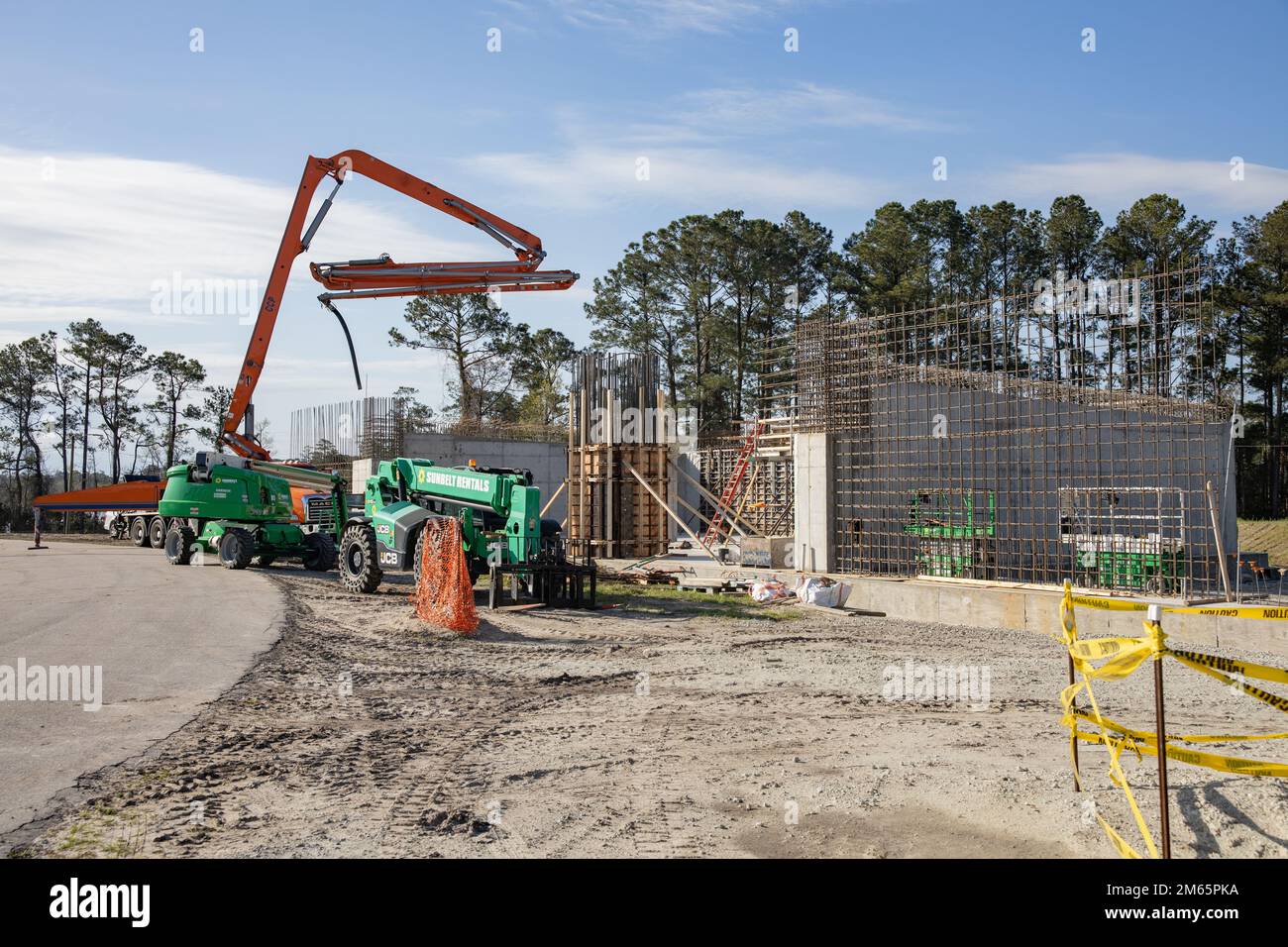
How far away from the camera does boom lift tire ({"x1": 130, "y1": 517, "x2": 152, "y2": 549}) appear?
Result: 102ft

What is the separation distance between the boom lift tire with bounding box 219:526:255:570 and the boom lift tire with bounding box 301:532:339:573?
0.92 meters

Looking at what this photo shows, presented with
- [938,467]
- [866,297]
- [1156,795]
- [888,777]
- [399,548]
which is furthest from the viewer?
[866,297]

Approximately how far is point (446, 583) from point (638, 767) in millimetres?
7333

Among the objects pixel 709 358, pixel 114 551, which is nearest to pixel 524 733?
pixel 114 551

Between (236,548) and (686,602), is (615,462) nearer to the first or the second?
(686,602)

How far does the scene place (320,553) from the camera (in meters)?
21.4

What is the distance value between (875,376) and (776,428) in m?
10.1

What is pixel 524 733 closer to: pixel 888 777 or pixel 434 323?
pixel 888 777

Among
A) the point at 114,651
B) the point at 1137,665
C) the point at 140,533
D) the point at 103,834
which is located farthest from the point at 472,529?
the point at 140,533

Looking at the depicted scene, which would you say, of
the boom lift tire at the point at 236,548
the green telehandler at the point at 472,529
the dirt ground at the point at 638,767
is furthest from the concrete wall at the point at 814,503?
the boom lift tire at the point at 236,548

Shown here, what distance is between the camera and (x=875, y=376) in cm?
1864

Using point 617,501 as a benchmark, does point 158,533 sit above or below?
below

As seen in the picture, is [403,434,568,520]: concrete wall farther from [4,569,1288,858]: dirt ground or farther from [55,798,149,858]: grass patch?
[55,798,149,858]: grass patch
